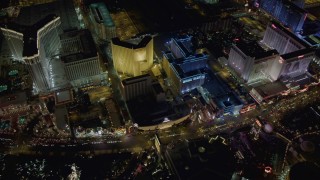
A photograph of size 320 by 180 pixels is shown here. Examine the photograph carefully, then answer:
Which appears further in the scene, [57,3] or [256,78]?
[57,3]

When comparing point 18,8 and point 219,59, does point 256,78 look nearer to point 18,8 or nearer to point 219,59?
point 219,59

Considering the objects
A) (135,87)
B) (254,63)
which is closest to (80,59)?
(135,87)

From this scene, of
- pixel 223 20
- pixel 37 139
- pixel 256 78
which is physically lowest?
pixel 37 139

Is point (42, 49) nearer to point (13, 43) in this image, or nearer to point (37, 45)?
point (37, 45)

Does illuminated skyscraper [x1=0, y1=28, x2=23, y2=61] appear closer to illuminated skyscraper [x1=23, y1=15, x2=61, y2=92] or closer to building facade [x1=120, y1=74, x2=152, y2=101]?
illuminated skyscraper [x1=23, y1=15, x2=61, y2=92]

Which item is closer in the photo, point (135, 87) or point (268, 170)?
point (268, 170)

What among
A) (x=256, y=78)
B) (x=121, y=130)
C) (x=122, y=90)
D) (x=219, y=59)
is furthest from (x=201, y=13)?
(x=121, y=130)

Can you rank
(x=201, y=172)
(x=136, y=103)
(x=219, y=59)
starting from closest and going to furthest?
(x=201, y=172) → (x=136, y=103) → (x=219, y=59)

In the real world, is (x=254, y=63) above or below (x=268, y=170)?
above

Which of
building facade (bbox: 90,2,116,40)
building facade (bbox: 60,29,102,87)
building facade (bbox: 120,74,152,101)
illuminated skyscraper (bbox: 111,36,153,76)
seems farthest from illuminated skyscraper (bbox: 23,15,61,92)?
building facade (bbox: 120,74,152,101)
